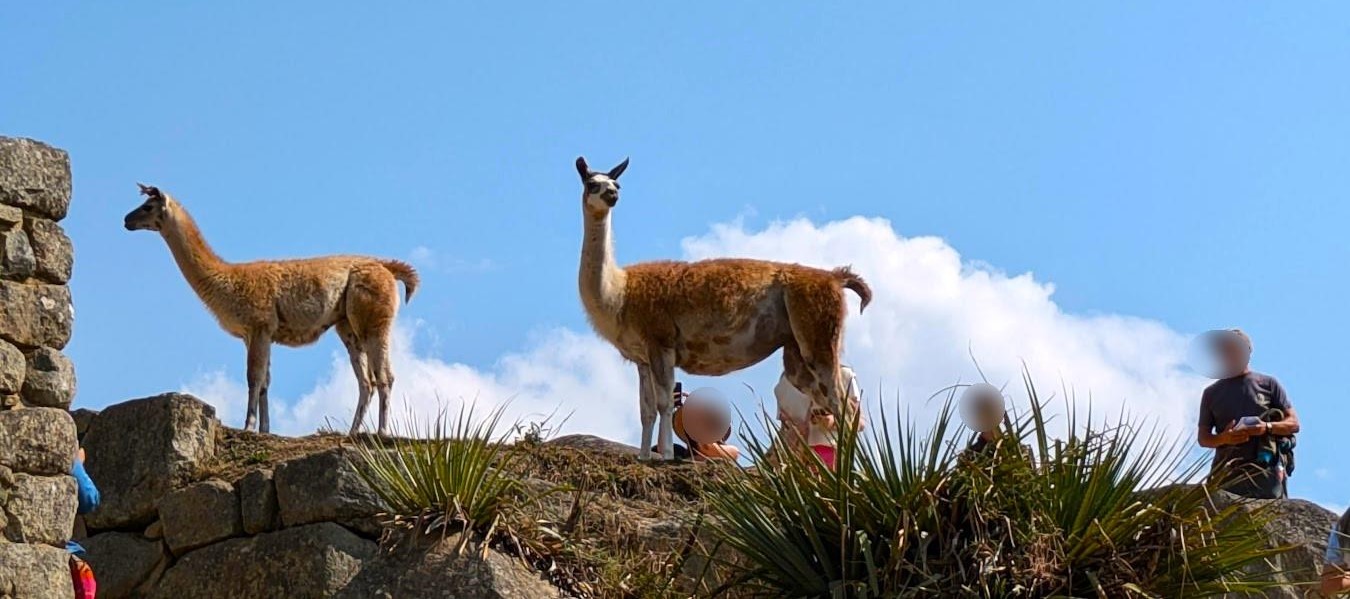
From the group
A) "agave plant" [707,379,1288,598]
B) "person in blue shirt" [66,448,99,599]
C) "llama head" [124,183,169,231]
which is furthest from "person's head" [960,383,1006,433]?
"llama head" [124,183,169,231]

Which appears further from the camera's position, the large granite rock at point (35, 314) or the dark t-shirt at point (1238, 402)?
the dark t-shirt at point (1238, 402)

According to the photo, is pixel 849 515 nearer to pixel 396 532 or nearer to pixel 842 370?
pixel 396 532

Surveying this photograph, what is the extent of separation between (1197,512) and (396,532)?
4.55 meters

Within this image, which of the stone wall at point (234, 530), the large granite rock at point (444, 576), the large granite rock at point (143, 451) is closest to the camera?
the large granite rock at point (444, 576)

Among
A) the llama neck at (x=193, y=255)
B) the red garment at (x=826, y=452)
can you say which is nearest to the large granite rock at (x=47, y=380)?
the red garment at (x=826, y=452)

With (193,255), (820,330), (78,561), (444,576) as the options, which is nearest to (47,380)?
(78,561)

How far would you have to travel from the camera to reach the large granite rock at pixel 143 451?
1255 cm

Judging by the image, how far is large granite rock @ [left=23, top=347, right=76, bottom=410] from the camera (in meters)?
9.13

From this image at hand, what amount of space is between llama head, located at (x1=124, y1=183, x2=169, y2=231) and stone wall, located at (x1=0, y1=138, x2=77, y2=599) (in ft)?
26.4

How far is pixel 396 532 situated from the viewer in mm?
11602

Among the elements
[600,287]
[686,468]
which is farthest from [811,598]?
[600,287]

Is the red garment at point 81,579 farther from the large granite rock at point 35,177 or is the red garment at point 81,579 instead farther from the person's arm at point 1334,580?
the person's arm at point 1334,580

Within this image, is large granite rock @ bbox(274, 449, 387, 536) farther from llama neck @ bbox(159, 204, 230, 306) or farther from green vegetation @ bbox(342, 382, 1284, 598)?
llama neck @ bbox(159, 204, 230, 306)

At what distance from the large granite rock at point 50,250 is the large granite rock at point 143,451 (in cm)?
339
